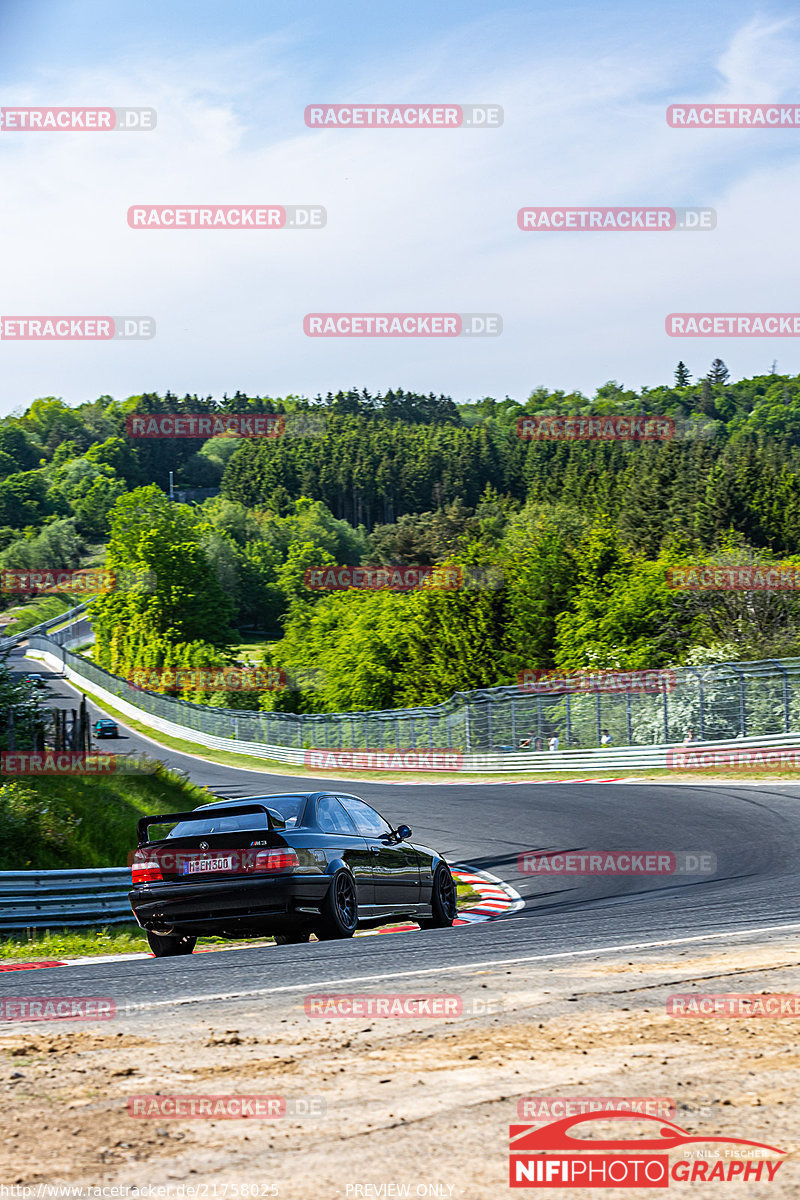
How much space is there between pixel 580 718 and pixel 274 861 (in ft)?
88.1

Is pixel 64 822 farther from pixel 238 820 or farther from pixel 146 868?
pixel 238 820

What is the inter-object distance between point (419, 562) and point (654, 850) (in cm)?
9919

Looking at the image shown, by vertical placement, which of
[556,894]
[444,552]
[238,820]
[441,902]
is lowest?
[556,894]

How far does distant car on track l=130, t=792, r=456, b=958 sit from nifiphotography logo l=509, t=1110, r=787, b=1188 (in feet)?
17.0

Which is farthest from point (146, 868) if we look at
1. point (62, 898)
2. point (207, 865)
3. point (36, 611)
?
point (36, 611)

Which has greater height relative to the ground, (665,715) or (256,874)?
(256,874)

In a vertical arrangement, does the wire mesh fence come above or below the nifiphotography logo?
below

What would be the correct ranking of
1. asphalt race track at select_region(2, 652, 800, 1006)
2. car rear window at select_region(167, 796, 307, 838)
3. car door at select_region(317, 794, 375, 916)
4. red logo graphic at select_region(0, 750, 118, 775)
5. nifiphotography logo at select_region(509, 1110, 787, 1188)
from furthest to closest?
red logo graphic at select_region(0, 750, 118, 775)
car door at select_region(317, 794, 375, 916)
car rear window at select_region(167, 796, 307, 838)
asphalt race track at select_region(2, 652, 800, 1006)
nifiphotography logo at select_region(509, 1110, 787, 1188)

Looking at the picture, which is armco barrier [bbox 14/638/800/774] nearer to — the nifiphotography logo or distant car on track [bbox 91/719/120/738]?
distant car on track [bbox 91/719/120/738]

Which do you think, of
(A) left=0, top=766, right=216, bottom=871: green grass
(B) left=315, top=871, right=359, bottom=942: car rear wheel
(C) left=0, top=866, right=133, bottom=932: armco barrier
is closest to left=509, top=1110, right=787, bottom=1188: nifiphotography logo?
(B) left=315, top=871, right=359, bottom=942: car rear wheel

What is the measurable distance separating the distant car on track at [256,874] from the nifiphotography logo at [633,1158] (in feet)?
17.0

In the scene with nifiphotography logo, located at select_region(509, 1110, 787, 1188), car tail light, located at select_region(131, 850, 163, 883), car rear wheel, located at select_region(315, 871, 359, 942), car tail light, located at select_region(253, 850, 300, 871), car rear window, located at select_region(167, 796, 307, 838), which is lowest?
car rear wheel, located at select_region(315, 871, 359, 942)

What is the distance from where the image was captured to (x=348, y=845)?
10.0 m

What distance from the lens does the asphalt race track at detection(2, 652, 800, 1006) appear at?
783 cm
